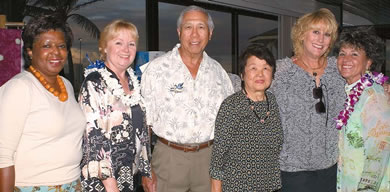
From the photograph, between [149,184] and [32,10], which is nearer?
[149,184]

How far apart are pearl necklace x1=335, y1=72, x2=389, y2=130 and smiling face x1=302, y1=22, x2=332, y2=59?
312mm

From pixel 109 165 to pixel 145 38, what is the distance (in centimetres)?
416

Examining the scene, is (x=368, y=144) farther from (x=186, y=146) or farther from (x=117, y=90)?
(x=117, y=90)

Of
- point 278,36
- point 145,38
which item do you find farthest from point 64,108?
point 278,36

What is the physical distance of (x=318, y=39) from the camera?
259 cm

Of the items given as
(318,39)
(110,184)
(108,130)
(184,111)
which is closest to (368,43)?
(318,39)

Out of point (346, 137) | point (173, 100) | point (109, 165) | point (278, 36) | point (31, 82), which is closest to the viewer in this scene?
point (31, 82)

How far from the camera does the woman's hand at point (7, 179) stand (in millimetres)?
1847

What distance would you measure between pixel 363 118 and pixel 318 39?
580mm

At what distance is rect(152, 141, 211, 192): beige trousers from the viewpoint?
106 inches

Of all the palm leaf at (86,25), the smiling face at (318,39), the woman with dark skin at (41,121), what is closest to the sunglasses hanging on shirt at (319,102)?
the smiling face at (318,39)

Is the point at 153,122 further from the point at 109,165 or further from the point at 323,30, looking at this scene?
the point at 323,30

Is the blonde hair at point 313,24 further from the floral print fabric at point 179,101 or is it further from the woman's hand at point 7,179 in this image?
the woman's hand at point 7,179

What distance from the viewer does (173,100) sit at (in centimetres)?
270
